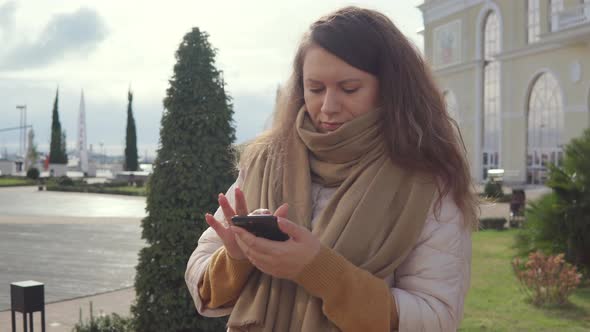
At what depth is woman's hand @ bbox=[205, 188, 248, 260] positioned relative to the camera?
5.71 feet

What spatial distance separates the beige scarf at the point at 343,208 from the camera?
5.81 ft

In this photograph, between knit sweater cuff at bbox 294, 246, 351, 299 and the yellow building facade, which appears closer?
knit sweater cuff at bbox 294, 246, 351, 299

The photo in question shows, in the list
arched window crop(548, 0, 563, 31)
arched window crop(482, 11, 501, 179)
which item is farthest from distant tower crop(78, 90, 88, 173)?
arched window crop(548, 0, 563, 31)

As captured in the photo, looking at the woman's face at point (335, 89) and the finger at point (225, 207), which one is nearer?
the finger at point (225, 207)

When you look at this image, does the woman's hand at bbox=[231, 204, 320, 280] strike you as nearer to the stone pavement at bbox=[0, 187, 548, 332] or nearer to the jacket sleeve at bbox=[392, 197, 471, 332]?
the jacket sleeve at bbox=[392, 197, 471, 332]

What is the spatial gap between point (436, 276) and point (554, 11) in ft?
113

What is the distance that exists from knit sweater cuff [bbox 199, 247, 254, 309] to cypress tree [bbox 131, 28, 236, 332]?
10.2ft

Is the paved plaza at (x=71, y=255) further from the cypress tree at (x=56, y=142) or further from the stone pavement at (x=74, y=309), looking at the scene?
the cypress tree at (x=56, y=142)

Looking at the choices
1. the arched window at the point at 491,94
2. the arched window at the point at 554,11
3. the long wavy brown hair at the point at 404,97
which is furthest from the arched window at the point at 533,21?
the long wavy brown hair at the point at 404,97

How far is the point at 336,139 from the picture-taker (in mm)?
1876

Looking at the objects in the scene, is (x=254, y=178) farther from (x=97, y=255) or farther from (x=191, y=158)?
(x=97, y=255)

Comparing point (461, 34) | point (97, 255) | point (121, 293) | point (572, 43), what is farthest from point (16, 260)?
point (461, 34)

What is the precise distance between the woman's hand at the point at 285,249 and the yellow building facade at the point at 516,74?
2807 centimetres

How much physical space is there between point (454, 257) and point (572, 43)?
109ft
